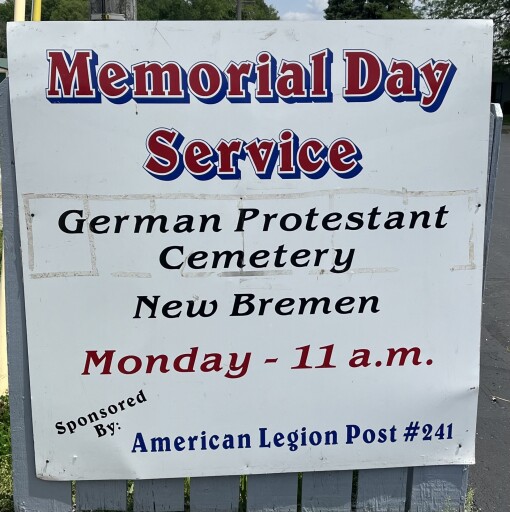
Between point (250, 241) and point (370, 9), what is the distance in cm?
5760

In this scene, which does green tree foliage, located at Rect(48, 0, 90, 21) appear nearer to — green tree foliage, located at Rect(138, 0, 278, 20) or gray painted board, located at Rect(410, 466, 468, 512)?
green tree foliage, located at Rect(138, 0, 278, 20)

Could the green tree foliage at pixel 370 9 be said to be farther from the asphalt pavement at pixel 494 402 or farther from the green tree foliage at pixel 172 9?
the asphalt pavement at pixel 494 402

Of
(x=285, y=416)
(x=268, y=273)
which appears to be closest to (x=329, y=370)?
(x=285, y=416)

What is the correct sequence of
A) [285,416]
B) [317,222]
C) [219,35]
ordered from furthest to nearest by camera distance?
1. [285,416]
2. [317,222]
3. [219,35]

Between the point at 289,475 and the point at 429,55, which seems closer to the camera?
the point at 429,55

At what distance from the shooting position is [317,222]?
269 cm

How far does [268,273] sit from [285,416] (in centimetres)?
63

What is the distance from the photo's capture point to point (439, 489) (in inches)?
119

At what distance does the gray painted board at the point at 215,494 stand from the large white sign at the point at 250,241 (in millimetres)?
90

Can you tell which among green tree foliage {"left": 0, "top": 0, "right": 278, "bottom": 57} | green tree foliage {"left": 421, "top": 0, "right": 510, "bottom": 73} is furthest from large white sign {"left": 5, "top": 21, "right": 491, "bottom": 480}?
green tree foliage {"left": 0, "top": 0, "right": 278, "bottom": 57}

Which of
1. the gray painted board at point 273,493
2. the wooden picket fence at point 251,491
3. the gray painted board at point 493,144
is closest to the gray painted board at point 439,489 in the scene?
the wooden picket fence at point 251,491

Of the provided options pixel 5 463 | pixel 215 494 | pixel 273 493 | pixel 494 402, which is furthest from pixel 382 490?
pixel 5 463

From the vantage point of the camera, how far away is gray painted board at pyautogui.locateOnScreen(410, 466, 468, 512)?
3012mm

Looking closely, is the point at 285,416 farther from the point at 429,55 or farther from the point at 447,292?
the point at 429,55
